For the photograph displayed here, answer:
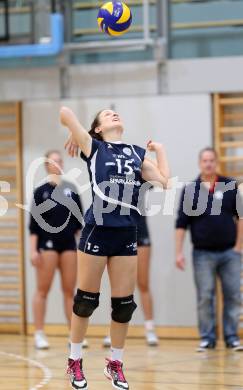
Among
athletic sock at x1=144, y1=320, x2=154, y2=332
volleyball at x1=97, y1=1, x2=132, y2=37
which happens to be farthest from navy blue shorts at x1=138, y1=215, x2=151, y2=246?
volleyball at x1=97, y1=1, x2=132, y2=37

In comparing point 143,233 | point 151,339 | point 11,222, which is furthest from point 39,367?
point 11,222

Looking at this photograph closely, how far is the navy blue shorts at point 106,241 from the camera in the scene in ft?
19.7

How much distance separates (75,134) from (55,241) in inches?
119

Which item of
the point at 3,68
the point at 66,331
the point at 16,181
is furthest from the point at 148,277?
the point at 3,68

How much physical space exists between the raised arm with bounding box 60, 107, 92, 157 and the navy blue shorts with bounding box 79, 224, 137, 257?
0.56m

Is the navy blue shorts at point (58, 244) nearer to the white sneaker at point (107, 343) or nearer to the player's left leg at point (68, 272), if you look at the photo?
the player's left leg at point (68, 272)

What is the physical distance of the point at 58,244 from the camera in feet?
29.0

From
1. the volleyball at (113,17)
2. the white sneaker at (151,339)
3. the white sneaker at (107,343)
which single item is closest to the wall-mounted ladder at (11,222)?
the white sneaker at (107,343)

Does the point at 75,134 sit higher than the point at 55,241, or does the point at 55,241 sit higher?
the point at 75,134

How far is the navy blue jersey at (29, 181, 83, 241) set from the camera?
8820mm

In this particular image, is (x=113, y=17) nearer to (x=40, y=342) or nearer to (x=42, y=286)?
(x=42, y=286)

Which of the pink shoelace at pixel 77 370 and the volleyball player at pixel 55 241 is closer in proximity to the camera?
the pink shoelace at pixel 77 370

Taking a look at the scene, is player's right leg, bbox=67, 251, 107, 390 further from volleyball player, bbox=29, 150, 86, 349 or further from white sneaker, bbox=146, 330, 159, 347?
white sneaker, bbox=146, 330, 159, 347

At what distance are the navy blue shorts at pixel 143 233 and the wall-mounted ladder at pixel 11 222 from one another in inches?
71.9
